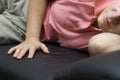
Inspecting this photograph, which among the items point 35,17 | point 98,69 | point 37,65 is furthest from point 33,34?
point 98,69

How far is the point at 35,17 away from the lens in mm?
1261

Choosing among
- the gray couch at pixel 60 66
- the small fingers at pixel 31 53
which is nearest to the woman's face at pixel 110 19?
the gray couch at pixel 60 66

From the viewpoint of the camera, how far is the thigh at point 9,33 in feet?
3.93

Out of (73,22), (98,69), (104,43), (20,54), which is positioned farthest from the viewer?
(73,22)

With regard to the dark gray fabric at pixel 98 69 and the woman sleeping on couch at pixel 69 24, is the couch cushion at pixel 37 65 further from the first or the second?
the dark gray fabric at pixel 98 69

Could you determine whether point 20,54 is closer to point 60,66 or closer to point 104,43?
point 60,66

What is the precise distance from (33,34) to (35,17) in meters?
0.09

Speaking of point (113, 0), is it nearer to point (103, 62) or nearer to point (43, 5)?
point (43, 5)

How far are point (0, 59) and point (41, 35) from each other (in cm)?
29

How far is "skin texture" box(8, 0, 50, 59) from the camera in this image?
108cm

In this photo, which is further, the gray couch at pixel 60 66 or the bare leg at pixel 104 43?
the bare leg at pixel 104 43

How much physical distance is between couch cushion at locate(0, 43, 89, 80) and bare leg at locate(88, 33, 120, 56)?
9 cm

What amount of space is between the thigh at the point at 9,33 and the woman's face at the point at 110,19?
378 mm

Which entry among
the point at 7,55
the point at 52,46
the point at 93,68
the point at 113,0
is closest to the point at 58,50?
the point at 52,46
